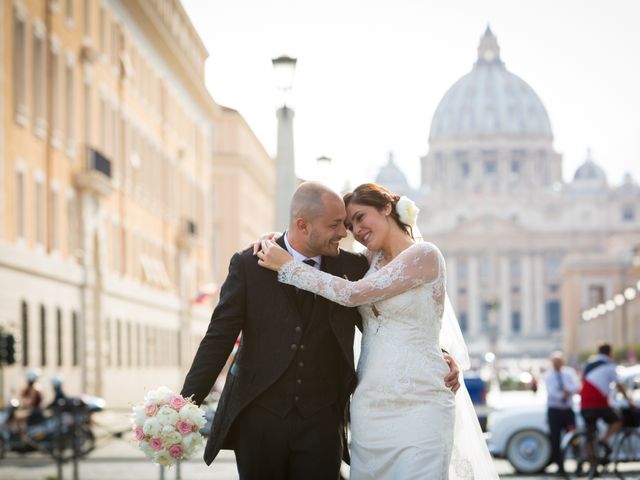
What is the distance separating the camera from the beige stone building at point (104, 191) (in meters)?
29.4

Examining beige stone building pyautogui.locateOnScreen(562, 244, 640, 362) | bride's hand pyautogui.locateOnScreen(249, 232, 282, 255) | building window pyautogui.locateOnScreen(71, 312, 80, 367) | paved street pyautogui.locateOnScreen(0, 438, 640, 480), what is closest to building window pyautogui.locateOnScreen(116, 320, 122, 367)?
building window pyautogui.locateOnScreen(71, 312, 80, 367)

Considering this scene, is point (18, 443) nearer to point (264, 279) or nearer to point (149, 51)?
point (264, 279)

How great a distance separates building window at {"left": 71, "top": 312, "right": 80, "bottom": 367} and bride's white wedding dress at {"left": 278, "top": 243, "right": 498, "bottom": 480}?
1078 inches

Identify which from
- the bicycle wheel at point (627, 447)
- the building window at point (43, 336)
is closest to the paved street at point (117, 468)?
the bicycle wheel at point (627, 447)

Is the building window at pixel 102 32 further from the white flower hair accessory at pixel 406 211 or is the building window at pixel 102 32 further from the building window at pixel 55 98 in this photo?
the white flower hair accessory at pixel 406 211

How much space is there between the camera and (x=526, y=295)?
18050 cm

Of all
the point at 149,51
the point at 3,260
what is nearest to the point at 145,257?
the point at 149,51

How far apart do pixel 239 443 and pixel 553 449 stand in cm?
1305

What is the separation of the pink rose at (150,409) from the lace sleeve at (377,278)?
0.81 metres

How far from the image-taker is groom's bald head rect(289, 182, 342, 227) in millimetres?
7113

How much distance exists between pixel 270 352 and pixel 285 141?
11321 mm

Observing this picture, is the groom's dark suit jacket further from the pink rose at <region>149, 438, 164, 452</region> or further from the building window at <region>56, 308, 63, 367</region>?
the building window at <region>56, 308, 63, 367</region>

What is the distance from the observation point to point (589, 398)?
720 inches

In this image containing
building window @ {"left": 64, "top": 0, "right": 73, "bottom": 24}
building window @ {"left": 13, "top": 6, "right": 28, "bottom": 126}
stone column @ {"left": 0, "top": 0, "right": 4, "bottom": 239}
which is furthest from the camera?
building window @ {"left": 64, "top": 0, "right": 73, "bottom": 24}
